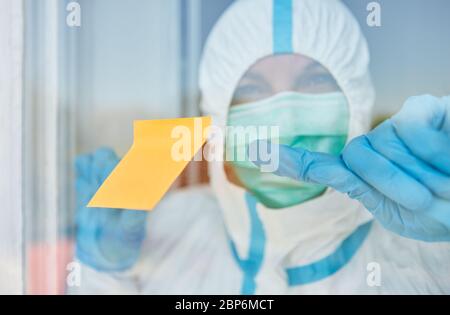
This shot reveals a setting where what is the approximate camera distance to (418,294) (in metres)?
1.02

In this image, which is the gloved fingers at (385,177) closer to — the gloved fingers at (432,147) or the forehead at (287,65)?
the gloved fingers at (432,147)

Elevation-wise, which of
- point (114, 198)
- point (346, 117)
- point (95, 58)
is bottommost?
point (114, 198)

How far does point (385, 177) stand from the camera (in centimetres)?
84

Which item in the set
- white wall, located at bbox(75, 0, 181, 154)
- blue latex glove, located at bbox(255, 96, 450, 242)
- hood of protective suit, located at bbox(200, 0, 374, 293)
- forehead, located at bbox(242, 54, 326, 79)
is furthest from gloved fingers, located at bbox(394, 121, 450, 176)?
white wall, located at bbox(75, 0, 181, 154)

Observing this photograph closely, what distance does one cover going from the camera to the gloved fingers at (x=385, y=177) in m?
0.81

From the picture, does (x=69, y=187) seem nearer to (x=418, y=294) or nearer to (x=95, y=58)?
(x=95, y=58)

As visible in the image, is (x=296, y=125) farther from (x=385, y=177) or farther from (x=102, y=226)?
(x=102, y=226)

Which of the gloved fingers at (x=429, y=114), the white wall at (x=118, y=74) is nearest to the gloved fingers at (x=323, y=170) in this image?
the gloved fingers at (x=429, y=114)

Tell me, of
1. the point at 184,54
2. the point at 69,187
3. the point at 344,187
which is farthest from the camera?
the point at 184,54

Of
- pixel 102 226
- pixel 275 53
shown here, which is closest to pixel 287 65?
pixel 275 53

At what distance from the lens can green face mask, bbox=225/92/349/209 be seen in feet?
3.32

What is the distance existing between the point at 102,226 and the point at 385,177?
1.98ft
